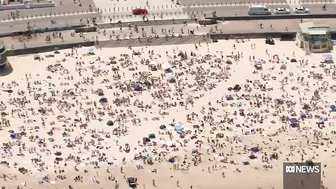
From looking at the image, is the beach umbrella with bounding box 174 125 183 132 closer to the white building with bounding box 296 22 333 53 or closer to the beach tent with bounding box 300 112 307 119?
the beach tent with bounding box 300 112 307 119

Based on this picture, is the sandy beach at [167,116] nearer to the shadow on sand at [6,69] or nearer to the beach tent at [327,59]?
the shadow on sand at [6,69]

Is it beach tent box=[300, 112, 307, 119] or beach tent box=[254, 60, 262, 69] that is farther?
beach tent box=[254, 60, 262, 69]

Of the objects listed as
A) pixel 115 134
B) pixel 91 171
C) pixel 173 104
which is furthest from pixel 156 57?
pixel 91 171

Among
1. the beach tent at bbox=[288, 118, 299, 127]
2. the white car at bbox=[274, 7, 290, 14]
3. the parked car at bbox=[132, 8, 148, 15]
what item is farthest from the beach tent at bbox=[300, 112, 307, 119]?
the parked car at bbox=[132, 8, 148, 15]

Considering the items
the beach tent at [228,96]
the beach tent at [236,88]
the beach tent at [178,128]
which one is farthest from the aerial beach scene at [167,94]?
the beach tent at [178,128]

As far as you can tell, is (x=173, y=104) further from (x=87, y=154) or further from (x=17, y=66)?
(x=17, y=66)

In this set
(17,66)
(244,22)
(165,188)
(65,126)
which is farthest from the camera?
(244,22)
